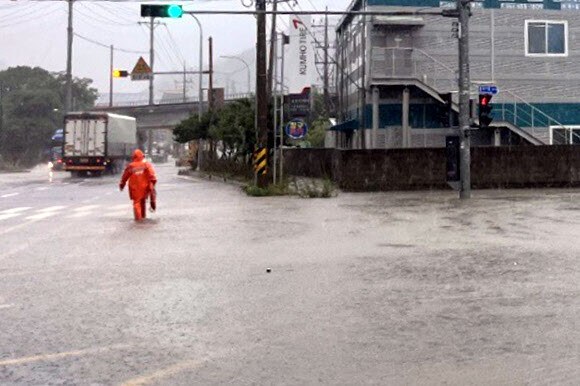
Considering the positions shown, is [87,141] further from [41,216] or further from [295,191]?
[41,216]

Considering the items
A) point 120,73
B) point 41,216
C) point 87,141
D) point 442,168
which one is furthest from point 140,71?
point 41,216

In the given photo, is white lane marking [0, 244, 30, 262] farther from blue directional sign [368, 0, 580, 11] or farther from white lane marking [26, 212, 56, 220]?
blue directional sign [368, 0, 580, 11]

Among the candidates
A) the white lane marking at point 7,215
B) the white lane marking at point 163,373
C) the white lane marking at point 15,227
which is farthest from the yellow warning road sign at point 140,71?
the white lane marking at point 163,373

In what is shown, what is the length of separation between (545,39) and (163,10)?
85.8ft

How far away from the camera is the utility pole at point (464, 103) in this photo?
2427cm

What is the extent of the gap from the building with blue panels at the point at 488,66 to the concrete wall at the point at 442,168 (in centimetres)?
1018

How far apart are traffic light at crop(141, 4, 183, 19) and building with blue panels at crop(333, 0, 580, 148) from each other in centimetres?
1880

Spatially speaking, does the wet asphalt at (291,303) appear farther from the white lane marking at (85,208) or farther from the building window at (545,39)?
the building window at (545,39)

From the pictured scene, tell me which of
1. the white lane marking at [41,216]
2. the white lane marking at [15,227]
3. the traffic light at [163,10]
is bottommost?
the white lane marking at [15,227]

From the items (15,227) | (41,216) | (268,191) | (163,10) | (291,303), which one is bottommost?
(291,303)

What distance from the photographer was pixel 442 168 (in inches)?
1144

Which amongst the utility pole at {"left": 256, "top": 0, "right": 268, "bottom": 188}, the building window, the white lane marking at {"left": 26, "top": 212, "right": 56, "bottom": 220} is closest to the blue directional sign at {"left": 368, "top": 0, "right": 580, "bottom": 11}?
the building window

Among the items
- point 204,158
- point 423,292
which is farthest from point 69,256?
point 204,158

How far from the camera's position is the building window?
42281 millimetres
